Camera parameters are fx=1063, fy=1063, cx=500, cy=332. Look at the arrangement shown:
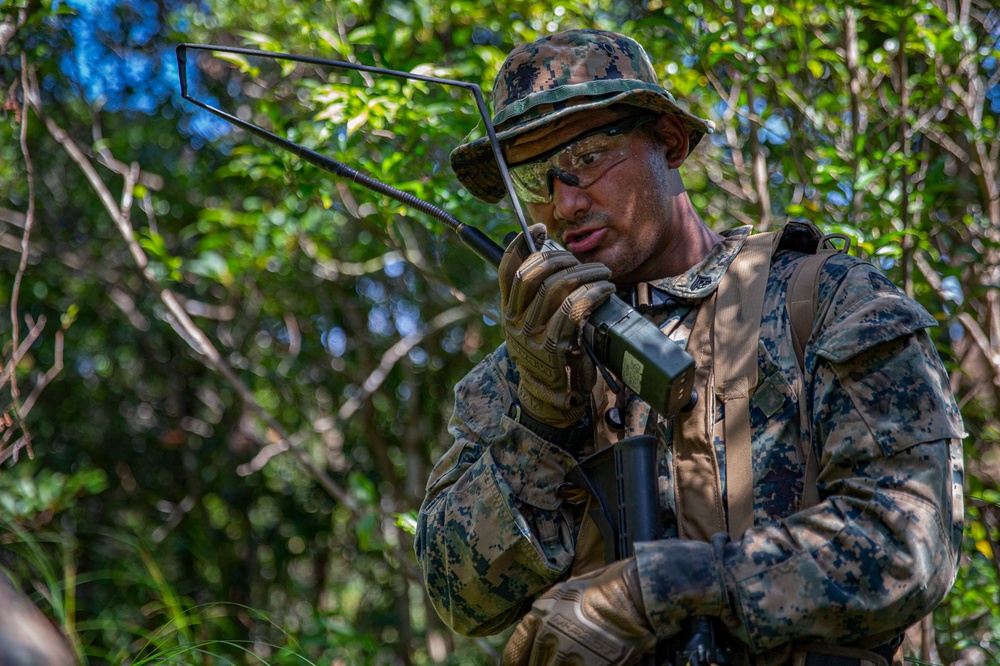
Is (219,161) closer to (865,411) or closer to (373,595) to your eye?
(373,595)

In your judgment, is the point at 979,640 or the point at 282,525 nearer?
the point at 979,640

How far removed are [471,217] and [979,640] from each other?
2406mm

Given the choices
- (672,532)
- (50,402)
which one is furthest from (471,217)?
(50,402)

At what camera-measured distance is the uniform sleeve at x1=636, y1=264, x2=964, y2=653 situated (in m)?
1.81

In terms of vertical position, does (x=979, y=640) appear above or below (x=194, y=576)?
above

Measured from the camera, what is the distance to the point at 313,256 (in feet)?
18.3

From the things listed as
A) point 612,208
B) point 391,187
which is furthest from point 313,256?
point 612,208

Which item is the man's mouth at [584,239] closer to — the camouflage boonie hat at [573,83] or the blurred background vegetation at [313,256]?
the camouflage boonie hat at [573,83]

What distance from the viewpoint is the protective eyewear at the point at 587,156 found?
95.1 inches

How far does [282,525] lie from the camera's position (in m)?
6.79

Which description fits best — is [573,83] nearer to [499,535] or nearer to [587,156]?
[587,156]

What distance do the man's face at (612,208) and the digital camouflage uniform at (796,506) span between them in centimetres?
14

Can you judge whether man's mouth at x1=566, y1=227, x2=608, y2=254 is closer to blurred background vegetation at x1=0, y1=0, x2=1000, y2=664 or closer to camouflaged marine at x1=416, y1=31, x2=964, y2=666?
camouflaged marine at x1=416, y1=31, x2=964, y2=666

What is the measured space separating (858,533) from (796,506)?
0.19m
